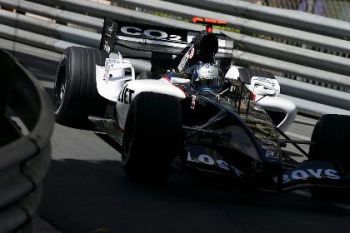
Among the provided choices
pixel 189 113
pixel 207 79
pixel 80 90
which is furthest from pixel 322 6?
pixel 189 113

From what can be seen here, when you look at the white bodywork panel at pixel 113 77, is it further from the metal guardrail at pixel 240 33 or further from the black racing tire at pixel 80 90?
the metal guardrail at pixel 240 33

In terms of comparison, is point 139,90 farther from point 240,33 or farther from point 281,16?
point 240,33

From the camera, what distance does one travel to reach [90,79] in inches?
337

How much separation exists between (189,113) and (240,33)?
472 cm

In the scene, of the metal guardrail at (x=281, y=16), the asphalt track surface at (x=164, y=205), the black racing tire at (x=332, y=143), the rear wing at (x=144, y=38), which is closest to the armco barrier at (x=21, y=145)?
the asphalt track surface at (x=164, y=205)

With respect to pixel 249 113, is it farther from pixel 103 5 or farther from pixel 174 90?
pixel 103 5

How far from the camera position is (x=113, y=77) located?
842 cm

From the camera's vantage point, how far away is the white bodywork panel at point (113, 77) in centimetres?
839

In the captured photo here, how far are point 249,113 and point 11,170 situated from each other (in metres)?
4.21

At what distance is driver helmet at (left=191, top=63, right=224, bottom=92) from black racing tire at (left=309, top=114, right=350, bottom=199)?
3.46ft

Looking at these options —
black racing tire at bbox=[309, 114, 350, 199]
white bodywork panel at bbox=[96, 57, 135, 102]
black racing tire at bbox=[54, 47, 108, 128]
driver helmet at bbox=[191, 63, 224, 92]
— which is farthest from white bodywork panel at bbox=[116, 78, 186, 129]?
black racing tire at bbox=[309, 114, 350, 199]

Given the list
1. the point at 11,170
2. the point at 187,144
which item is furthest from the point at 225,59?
the point at 11,170

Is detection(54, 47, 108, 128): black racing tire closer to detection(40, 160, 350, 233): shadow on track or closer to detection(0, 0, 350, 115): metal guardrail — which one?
detection(0, 0, 350, 115): metal guardrail

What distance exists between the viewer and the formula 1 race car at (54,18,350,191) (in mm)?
6250
